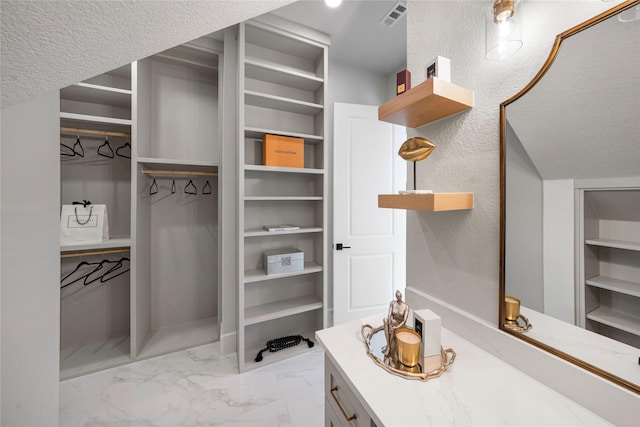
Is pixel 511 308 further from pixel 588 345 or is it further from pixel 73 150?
pixel 73 150

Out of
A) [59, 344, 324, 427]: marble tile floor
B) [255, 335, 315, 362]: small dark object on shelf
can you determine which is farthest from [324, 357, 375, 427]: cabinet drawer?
[255, 335, 315, 362]: small dark object on shelf

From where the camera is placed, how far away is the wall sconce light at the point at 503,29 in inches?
30.1

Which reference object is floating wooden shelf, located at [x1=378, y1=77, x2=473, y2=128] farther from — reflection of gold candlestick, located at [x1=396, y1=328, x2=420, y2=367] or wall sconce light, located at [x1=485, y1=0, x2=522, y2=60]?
reflection of gold candlestick, located at [x1=396, y1=328, x2=420, y2=367]

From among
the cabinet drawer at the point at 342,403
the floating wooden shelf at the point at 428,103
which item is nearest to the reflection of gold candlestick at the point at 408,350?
the cabinet drawer at the point at 342,403

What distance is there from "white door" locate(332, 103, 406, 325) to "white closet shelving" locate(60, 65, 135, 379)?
1.75 m

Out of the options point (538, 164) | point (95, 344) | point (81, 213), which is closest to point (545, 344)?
point (538, 164)

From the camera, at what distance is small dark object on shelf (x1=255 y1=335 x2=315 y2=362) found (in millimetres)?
2123

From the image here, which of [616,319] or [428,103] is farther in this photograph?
[428,103]

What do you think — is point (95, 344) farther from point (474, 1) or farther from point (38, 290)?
point (474, 1)

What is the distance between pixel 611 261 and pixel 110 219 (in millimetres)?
2991

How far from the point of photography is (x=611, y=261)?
593 mm

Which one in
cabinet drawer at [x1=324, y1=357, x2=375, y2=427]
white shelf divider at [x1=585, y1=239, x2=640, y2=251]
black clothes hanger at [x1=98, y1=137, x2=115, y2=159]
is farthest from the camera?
black clothes hanger at [x1=98, y1=137, x2=115, y2=159]

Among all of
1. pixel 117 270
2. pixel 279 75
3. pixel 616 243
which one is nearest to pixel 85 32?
pixel 616 243

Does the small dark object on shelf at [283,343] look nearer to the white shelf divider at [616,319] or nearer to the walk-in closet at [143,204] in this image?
the walk-in closet at [143,204]
